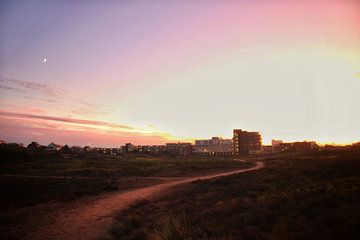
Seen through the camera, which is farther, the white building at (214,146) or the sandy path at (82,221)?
the white building at (214,146)

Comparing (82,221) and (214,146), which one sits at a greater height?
(214,146)

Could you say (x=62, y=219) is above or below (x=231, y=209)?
below

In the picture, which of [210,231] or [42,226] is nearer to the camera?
[210,231]

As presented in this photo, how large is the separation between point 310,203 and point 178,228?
6596 mm

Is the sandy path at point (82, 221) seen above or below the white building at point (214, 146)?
below

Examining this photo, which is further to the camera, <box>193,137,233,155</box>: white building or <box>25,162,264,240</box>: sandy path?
<box>193,137,233,155</box>: white building

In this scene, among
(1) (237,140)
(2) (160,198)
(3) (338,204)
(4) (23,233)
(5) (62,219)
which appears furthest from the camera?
(1) (237,140)

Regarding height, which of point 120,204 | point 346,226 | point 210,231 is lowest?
point 120,204

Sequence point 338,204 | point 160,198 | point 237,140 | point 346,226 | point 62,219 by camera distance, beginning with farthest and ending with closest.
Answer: point 237,140 → point 160,198 → point 62,219 → point 338,204 → point 346,226

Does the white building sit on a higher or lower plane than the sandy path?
higher

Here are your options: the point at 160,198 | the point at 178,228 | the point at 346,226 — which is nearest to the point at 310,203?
the point at 346,226

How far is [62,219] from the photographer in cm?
1573

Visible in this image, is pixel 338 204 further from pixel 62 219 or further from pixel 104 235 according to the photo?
pixel 62 219

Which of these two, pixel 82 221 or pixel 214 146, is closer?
pixel 82 221
